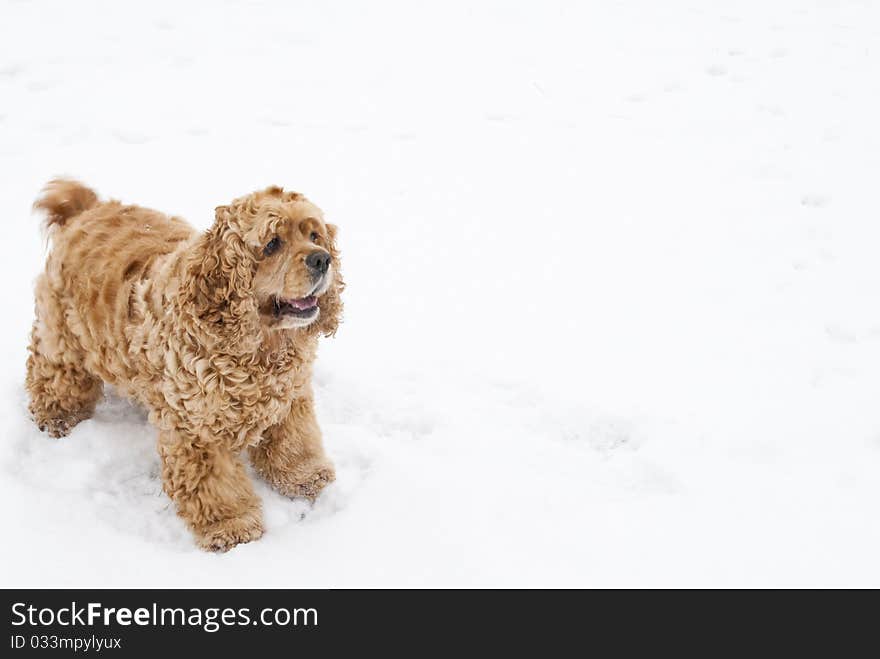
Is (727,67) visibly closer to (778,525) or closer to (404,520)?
(778,525)

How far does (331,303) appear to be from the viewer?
9.86 ft

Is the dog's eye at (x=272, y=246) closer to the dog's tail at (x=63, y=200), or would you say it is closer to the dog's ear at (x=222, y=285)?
the dog's ear at (x=222, y=285)

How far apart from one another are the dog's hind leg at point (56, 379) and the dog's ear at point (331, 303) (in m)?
1.27

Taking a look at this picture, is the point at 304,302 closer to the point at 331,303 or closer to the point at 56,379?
the point at 331,303

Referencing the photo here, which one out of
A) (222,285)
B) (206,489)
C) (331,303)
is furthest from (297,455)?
(222,285)

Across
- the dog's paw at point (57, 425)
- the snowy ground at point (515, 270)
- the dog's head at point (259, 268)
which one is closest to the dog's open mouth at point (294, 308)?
the dog's head at point (259, 268)

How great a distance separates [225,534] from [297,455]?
0.46 meters

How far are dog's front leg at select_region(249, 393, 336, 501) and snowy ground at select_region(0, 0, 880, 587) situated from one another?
11cm

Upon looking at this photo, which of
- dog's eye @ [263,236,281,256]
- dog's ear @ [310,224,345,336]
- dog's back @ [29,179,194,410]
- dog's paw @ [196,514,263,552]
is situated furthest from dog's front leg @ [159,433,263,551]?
dog's eye @ [263,236,281,256]

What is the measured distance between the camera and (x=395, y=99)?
699 centimetres

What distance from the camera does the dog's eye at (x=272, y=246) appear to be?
2707 mm
